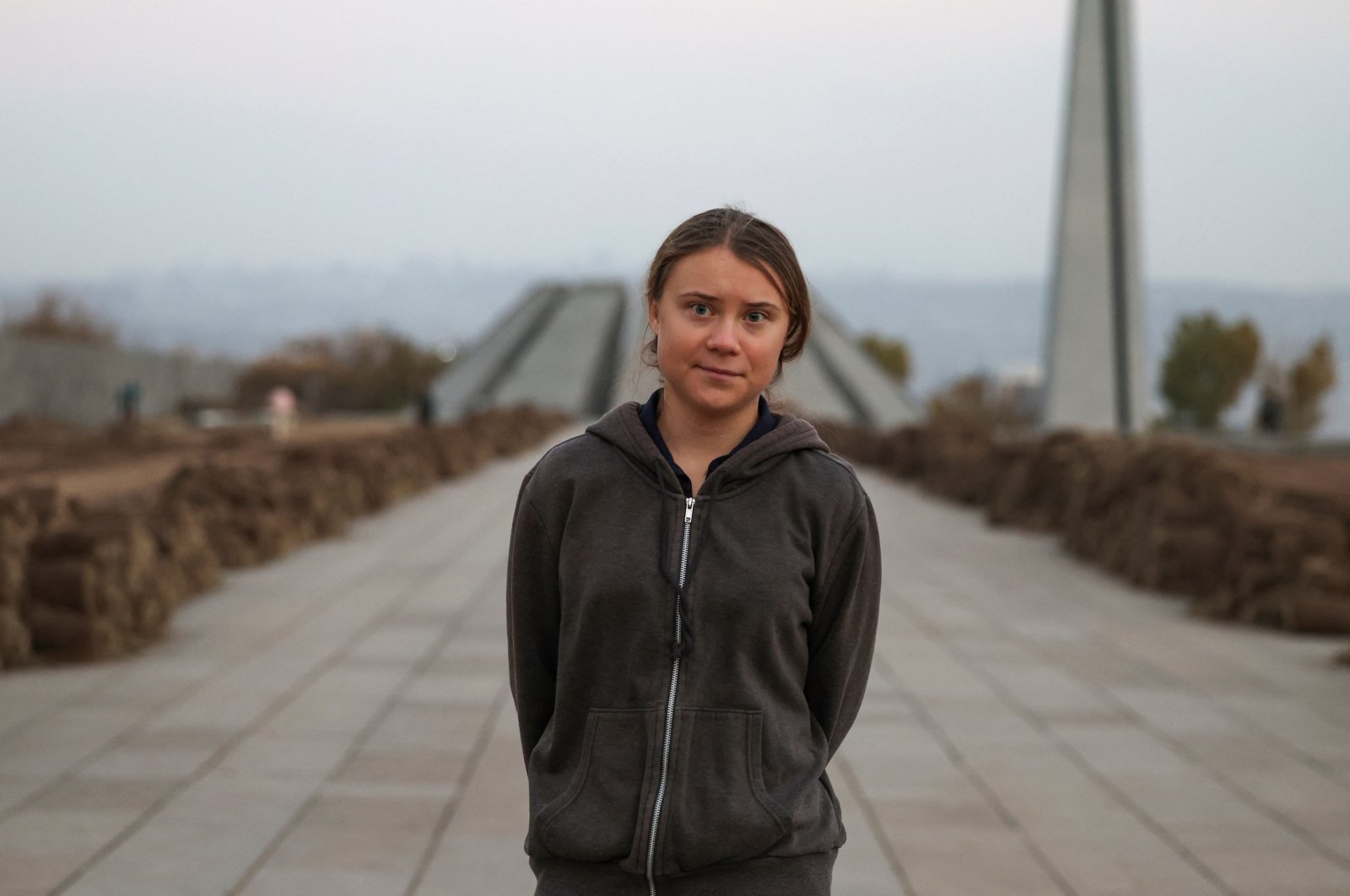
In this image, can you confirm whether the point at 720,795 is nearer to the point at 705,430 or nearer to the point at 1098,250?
the point at 705,430

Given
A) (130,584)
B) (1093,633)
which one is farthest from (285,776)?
(1093,633)

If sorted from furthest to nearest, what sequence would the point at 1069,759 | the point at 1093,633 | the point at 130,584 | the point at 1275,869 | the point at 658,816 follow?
the point at 1093,633
the point at 130,584
the point at 1069,759
the point at 1275,869
the point at 658,816

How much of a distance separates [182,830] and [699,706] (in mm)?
2671

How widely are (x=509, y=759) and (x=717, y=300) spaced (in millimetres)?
3291

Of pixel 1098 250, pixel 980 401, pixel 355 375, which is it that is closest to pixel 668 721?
pixel 1098 250

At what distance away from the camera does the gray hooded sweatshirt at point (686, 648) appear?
67.7 inches

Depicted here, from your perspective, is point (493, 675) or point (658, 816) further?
point (493, 675)

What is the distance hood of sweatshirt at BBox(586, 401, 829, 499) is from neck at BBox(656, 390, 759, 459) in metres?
0.04

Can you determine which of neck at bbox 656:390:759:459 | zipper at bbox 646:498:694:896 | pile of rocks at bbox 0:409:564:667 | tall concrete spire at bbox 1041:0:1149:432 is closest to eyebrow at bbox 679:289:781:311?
neck at bbox 656:390:759:459

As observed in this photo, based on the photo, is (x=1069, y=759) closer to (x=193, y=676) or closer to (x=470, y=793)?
(x=470, y=793)

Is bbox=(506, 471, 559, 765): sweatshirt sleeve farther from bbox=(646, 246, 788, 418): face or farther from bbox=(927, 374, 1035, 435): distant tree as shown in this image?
bbox=(927, 374, 1035, 435): distant tree

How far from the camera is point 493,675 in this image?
20.2 ft

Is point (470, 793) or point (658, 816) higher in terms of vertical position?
point (658, 816)

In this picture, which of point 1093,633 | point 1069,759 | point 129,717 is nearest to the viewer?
point 1069,759
